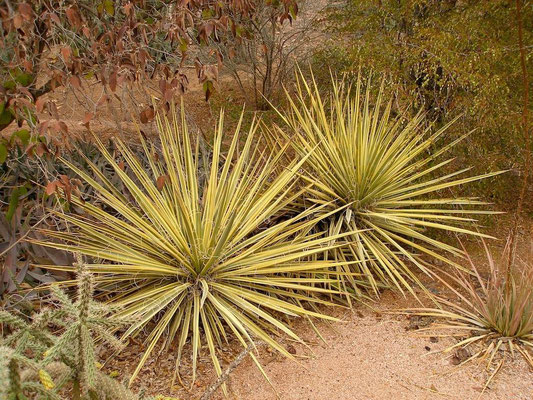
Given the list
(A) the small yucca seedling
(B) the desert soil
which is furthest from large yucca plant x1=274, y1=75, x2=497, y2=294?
(B) the desert soil

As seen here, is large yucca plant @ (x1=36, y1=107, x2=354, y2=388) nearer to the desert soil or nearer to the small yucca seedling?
the desert soil

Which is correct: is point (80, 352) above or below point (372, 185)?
above

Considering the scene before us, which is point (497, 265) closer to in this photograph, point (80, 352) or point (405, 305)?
point (405, 305)

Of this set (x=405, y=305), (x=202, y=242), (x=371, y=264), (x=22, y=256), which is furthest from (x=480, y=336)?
(x=22, y=256)

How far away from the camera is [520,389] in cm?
315

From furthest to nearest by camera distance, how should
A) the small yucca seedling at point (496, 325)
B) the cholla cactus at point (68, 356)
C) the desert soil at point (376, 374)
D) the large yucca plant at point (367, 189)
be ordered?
the large yucca plant at point (367, 189), the small yucca seedling at point (496, 325), the desert soil at point (376, 374), the cholla cactus at point (68, 356)

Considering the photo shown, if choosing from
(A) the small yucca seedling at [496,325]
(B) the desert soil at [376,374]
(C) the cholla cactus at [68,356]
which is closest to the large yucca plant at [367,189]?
(A) the small yucca seedling at [496,325]

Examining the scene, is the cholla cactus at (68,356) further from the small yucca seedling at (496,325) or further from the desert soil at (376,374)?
the small yucca seedling at (496,325)

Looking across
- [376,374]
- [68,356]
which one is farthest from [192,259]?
[68,356]

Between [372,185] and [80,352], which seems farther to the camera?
[372,185]

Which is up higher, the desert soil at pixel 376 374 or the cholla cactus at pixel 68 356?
the cholla cactus at pixel 68 356

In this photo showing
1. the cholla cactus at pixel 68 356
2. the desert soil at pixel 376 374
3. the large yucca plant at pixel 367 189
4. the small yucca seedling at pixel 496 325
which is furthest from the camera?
the large yucca plant at pixel 367 189

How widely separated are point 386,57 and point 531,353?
115 inches

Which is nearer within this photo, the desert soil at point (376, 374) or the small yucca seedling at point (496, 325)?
the desert soil at point (376, 374)
